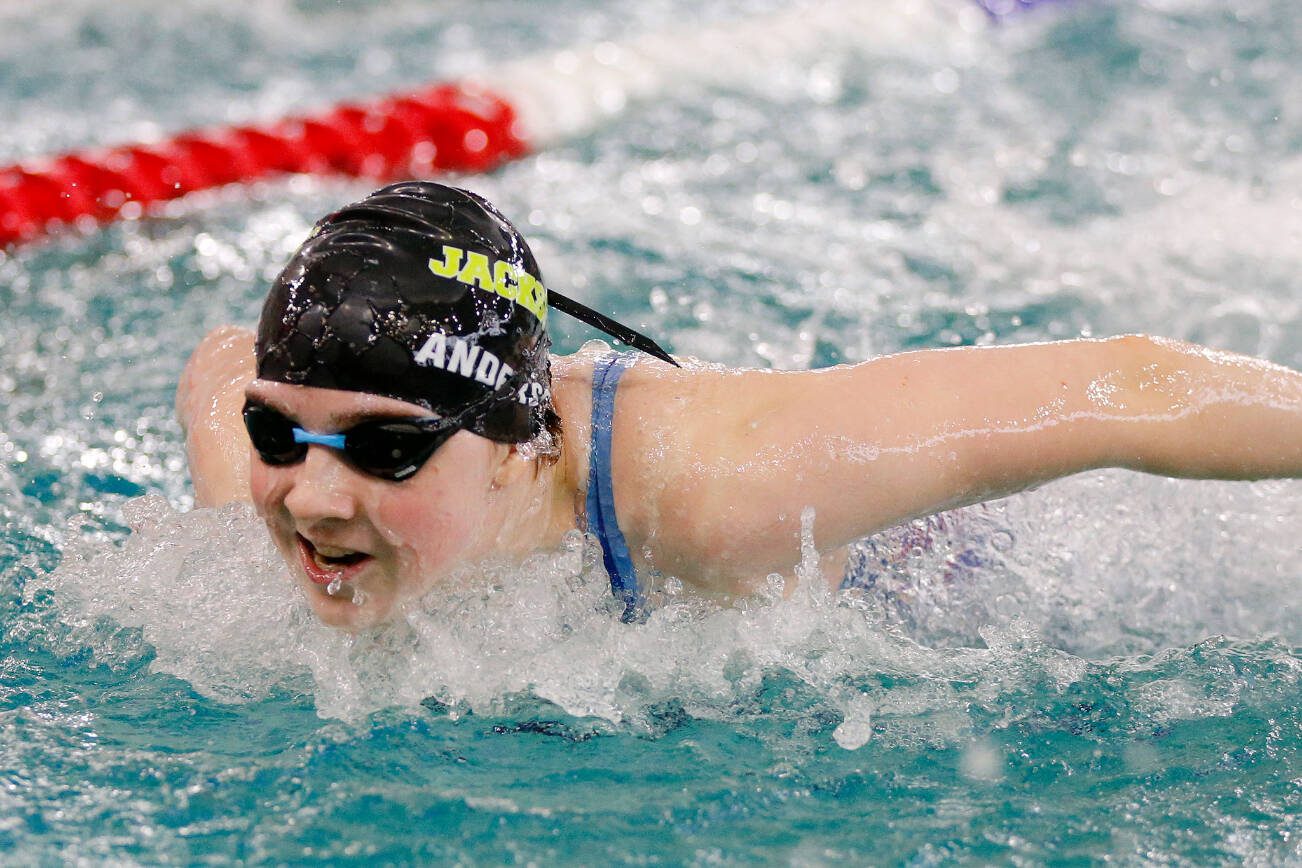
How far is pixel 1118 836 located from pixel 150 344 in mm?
2691

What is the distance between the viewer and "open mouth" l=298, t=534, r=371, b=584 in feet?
6.42

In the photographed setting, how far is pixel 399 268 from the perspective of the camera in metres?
1.86

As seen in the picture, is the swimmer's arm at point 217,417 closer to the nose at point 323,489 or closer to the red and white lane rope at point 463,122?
the nose at point 323,489

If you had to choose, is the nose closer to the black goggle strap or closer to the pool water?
the pool water

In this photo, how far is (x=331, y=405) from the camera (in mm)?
1842

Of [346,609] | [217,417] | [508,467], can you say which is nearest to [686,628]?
[508,467]

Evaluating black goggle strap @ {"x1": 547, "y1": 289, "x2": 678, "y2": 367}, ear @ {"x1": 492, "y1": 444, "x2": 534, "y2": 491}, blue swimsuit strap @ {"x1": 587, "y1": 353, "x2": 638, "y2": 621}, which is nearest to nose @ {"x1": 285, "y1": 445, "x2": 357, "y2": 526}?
ear @ {"x1": 492, "y1": 444, "x2": 534, "y2": 491}

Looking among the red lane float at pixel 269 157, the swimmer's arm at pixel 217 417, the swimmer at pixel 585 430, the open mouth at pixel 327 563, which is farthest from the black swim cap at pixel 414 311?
the red lane float at pixel 269 157

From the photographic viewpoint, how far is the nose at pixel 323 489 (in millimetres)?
1846

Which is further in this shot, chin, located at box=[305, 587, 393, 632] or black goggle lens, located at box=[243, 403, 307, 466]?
chin, located at box=[305, 587, 393, 632]

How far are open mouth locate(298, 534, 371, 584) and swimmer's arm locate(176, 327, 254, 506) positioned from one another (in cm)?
40

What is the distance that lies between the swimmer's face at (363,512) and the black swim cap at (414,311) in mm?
28

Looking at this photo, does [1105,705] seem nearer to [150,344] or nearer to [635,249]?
[635,249]

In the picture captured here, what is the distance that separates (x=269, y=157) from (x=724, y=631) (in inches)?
128
